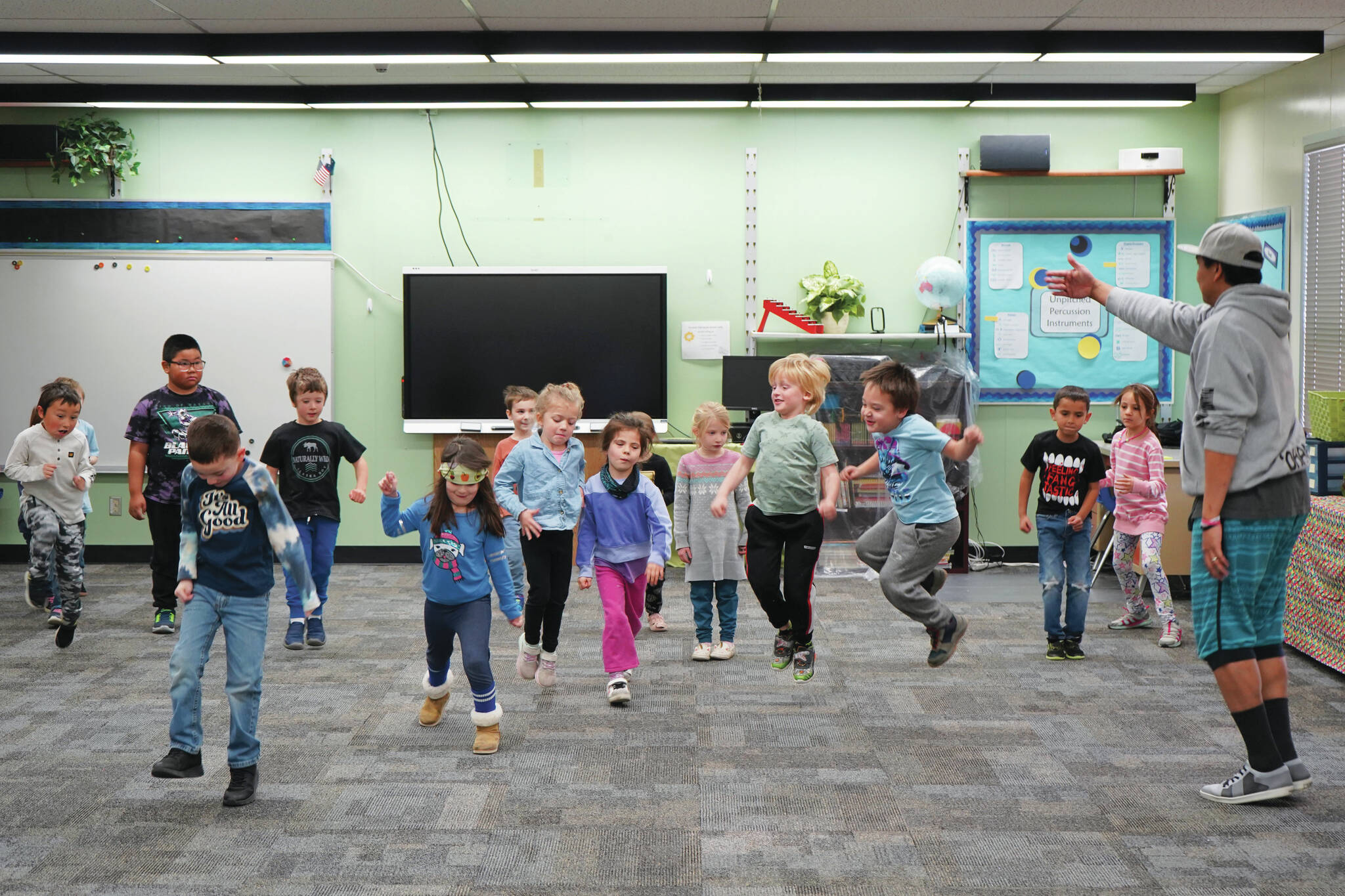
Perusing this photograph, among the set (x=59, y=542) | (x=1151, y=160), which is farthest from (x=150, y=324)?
(x=1151, y=160)

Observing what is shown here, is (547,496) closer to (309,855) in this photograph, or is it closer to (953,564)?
(309,855)

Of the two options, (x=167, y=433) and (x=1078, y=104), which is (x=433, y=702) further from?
(x=1078, y=104)

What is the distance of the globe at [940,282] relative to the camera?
7.29 meters

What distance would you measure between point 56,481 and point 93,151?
8.85 ft

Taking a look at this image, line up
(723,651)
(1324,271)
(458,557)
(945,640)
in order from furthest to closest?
(1324,271) < (723,651) < (945,640) < (458,557)

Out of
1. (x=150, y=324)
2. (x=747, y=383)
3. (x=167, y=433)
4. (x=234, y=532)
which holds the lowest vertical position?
(x=234, y=532)

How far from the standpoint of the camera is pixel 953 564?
734 cm

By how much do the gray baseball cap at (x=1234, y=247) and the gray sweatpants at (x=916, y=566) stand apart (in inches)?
49.7

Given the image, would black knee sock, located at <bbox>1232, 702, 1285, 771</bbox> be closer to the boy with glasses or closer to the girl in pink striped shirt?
the girl in pink striped shirt

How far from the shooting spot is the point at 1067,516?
16.3ft

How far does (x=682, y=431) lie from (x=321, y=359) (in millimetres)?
2401

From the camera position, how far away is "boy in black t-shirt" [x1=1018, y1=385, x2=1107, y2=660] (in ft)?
16.3

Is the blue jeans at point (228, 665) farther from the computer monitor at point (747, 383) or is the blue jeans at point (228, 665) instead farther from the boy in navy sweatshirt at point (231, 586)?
the computer monitor at point (747, 383)

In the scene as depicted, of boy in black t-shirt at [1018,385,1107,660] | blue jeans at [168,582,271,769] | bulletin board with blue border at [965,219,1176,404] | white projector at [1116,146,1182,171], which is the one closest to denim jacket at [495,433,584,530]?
blue jeans at [168,582,271,769]
